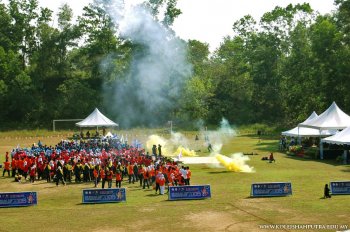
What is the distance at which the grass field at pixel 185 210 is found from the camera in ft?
64.1

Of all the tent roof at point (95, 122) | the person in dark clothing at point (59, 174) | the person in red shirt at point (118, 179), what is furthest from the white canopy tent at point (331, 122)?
the tent roof at point (95, 122)

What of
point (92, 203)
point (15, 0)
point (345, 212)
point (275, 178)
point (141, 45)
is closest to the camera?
point (345, 212)

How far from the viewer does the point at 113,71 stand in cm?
8162

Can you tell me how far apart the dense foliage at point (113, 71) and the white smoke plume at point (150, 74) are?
1.03m

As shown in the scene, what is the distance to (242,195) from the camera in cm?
2530

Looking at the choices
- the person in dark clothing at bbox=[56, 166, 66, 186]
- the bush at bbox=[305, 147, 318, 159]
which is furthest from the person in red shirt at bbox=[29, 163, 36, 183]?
the bush at bbox=[305, 147, 318, 159]

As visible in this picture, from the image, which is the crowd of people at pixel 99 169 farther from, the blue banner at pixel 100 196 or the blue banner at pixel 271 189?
the blue banner at pixel 271 189

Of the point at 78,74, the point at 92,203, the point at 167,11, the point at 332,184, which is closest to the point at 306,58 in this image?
the point at 167,11

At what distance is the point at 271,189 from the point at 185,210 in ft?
17.8

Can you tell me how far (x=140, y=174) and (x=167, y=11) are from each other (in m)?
49.8

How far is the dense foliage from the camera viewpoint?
250 ft

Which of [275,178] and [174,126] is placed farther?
[174,126]

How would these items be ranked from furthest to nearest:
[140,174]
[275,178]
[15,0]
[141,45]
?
1. [15,0]
2. [141,45]
3. [275,178]
4. [140,174]

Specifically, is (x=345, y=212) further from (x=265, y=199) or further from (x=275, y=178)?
(x=275, y=178)
